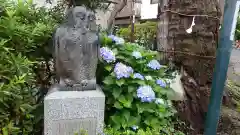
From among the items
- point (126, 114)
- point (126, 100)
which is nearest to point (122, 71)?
point (126, 100)

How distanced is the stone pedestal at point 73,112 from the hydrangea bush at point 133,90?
257 mm

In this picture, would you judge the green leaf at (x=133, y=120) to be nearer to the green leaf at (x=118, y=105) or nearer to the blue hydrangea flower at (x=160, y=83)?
the green leaf at (x=118, y=105)

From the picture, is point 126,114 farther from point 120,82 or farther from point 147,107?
point 120,82

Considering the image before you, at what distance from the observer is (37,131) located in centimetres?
258

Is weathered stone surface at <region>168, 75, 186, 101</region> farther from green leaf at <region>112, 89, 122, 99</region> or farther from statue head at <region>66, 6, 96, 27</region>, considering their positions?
statue head at <region>66, 6, 96, 27</region>

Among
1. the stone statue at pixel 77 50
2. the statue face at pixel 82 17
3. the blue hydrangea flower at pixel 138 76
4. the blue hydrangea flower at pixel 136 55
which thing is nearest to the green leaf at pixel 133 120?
the blue hydrangea flower at pixel 138 76

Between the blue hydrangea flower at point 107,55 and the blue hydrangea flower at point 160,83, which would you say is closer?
the blue hydrangea flower at point 107,55

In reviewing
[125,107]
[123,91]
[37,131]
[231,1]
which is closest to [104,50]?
[123,91]

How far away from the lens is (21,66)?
205 centimetres

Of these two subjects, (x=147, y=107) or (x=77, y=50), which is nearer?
(x=77, y=50)

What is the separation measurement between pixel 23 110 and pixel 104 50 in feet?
3.53

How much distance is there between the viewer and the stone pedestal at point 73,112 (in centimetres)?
219

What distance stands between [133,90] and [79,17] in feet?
3.25

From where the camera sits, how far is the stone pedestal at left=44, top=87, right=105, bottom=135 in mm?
2189
